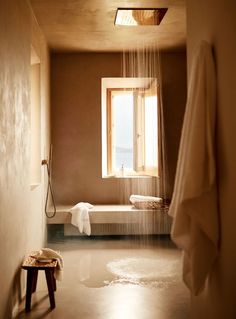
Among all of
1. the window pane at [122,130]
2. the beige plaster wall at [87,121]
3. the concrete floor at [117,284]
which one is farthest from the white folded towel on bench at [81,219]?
the window pane at [122,130]

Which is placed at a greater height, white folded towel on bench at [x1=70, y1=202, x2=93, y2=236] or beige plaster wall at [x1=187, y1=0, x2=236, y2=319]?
beige plaster wall at [x1=187, y1=0, x2=236, y2=319]

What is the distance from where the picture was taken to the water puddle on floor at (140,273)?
3.05 metres

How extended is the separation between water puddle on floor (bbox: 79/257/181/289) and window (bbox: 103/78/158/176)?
4.97 ft

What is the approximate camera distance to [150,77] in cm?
484

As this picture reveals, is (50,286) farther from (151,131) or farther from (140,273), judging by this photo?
(151,131)

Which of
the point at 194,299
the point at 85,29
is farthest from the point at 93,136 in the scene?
the point at 194,299

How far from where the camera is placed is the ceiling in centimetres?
331

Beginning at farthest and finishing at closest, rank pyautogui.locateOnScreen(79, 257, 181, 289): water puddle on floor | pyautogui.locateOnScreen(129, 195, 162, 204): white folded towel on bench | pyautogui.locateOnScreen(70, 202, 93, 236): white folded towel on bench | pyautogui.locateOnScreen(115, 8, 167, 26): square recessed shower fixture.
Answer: pyautogui.locateOnScreen(129, 195, 162, 204): white folded towel on bench → pyautogui.locateOnScreen(70, 202, 93, 236): white folded towel on bench → pyautogui.locateOnScreen(115, 8, 167, 26): square recessed shower fixture → pyautogui.locateOnScreen(79, 257, 181, 289): water puddle on floor

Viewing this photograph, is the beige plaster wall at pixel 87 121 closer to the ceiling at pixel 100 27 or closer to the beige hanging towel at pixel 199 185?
the ceiling at pixel 100 27

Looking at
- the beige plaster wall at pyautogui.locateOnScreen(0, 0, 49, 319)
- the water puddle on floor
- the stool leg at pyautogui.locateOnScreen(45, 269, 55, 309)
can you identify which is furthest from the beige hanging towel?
the water puddle on floor

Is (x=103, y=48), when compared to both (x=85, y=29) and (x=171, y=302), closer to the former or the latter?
(x=85, y=29)

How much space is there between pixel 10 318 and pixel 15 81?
1672 millimetres

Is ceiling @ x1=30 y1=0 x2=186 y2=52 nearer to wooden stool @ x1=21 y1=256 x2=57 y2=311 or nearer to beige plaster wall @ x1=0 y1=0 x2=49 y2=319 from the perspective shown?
beige plaster wall @ x1=0 y1=0 x2=49 y2=319

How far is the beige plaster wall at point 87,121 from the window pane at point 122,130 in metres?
0.32
